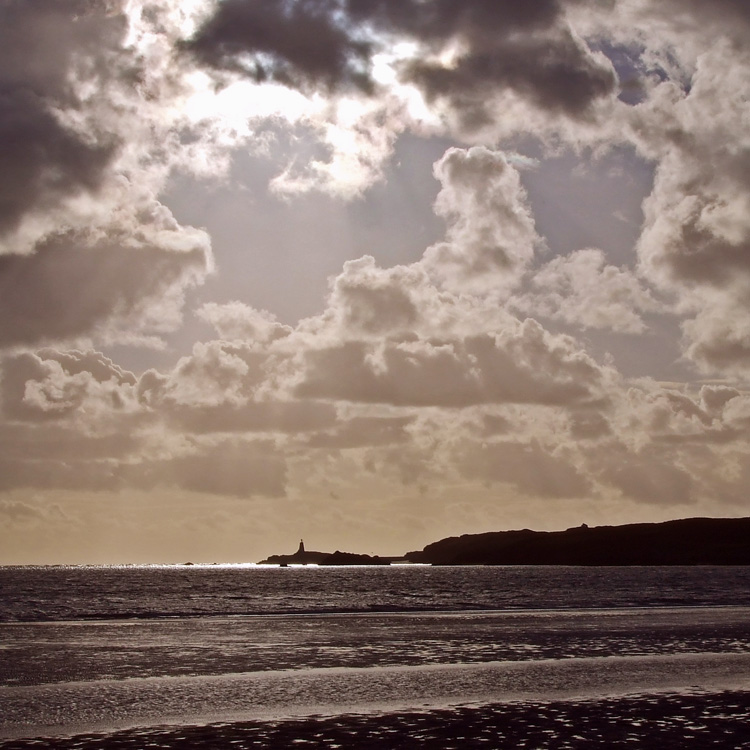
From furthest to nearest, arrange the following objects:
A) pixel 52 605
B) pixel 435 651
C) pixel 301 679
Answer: pixel 52 605, pixel 435 651, pixel 301 679

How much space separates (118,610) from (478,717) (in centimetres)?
6853

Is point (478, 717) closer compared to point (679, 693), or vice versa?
point (478, 717)

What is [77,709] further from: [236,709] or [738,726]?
[738,726]

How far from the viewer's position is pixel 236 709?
27188mm

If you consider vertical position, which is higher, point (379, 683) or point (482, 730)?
point (482, 730)

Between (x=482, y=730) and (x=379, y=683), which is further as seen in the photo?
(x=379, y=683)

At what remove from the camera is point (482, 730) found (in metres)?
23.0

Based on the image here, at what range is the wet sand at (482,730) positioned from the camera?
21359mm

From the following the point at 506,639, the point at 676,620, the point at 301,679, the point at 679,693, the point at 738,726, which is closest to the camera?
the point at 738,726

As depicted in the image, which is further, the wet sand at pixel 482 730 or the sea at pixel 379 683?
the sea at pixel 379 683

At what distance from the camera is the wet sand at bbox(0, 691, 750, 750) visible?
21.4 m

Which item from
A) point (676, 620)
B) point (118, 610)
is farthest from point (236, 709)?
point (118, 610)

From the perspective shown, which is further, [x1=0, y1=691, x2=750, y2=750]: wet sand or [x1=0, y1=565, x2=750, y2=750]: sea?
[x1=0, y1=565, x2=750, y2=750]: sea

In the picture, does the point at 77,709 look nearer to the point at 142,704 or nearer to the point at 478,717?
the point at 142,704
